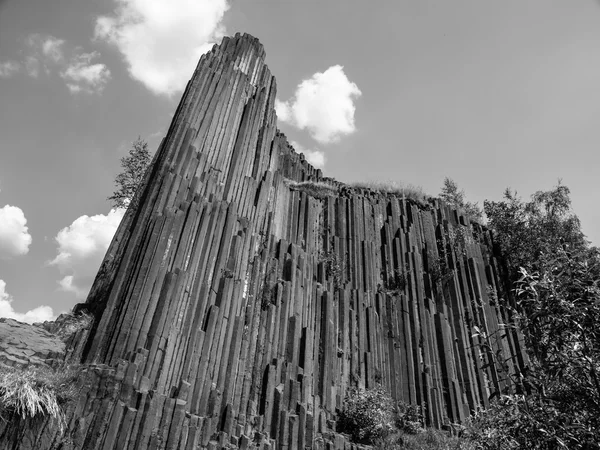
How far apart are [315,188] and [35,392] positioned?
617 inches

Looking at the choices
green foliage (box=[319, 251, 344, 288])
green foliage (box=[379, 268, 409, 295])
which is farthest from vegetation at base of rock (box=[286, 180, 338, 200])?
green foliage (box=[379, 268, 409, 295])

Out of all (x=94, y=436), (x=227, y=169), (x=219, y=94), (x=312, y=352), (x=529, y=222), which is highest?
(x=529, y=222)

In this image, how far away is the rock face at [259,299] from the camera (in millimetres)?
9188

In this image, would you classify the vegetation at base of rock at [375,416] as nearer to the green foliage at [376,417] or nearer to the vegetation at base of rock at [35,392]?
the green foliage at [376,417]

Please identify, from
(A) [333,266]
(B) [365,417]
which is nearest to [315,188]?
(A) [333,266]

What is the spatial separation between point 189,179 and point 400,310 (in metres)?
10.2

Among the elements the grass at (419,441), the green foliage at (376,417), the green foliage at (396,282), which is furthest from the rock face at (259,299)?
the grass at (419,441)

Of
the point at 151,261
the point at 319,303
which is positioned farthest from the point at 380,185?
the point at 151,261

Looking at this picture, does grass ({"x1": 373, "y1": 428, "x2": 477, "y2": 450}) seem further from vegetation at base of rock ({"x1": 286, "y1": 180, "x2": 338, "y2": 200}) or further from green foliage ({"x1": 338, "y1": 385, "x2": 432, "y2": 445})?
vegetation at base of rock ({"x1": 286, "y1": 180, "x2": 338, "y2": 200})

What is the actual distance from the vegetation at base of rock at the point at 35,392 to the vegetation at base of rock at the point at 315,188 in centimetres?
1346

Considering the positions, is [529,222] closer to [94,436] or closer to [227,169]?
[227,169]

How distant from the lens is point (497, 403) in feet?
20.5

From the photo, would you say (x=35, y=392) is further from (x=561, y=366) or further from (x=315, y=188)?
(x=315, y=188)

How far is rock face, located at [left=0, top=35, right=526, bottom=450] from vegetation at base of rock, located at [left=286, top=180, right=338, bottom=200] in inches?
5.8
